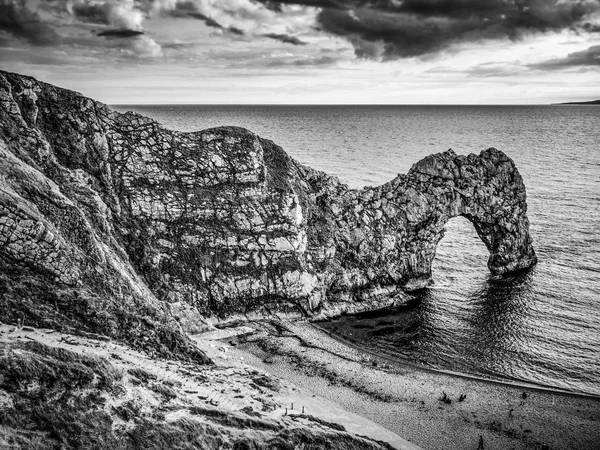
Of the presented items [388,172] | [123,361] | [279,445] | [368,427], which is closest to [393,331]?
[368,427]

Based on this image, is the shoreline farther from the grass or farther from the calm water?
the grass

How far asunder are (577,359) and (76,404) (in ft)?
108

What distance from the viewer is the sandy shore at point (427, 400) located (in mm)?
24720

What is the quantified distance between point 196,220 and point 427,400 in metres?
21.2

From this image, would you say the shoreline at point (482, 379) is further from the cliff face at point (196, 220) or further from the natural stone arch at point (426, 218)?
the natural stone arch at point (426, 218)

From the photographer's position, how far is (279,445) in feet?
55.1

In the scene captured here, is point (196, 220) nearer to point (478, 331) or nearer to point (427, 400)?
point (427, 400)

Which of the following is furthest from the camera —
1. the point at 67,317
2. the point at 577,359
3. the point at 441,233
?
the point at 441,233

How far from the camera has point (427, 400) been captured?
2791cm

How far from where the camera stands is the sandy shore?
24.7 m

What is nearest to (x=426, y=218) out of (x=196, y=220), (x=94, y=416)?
(x=196, y=220)

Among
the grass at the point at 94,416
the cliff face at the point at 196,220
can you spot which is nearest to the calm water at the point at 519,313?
the cliff face at the point at 196,220

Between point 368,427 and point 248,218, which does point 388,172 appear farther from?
point 368,427

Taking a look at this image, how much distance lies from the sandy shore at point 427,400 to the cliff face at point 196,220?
597 cm
